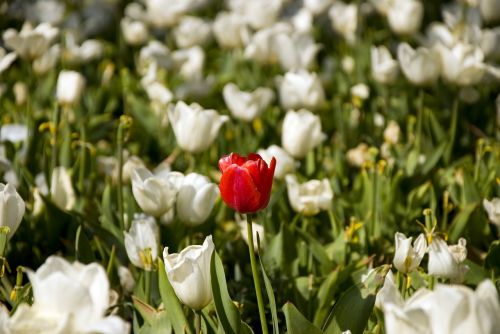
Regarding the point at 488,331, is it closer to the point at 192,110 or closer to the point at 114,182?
the point at 192,110

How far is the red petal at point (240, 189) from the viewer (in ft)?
5.14

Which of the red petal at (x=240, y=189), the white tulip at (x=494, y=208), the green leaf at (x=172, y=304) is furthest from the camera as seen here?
the white tulip at (x=494, y=208)

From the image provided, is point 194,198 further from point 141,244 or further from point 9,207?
point 9,207

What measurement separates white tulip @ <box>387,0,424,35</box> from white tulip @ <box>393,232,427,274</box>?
7.35ft

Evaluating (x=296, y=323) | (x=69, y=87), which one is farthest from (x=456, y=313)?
(x=69, y=87)

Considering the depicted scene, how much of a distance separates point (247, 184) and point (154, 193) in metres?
0.49

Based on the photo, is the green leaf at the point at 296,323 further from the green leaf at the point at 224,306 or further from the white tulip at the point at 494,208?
the white tulip at the point at 494,208

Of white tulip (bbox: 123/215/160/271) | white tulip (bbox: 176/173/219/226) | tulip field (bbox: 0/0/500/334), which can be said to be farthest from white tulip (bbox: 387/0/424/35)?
white tulip (bbox: 123/215/160/271)

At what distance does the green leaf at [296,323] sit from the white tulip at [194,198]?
0.50m

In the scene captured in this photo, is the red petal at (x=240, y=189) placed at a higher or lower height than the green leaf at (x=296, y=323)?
higher

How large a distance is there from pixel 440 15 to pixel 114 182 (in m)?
3.00

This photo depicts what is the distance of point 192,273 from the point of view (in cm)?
159

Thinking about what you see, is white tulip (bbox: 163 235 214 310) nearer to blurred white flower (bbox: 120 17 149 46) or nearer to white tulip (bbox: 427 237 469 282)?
white tulip (bbox: 427 237 469 282)

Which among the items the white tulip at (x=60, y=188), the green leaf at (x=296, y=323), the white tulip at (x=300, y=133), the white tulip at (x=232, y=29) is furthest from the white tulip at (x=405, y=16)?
the green leaf at (x=296, y=323)
